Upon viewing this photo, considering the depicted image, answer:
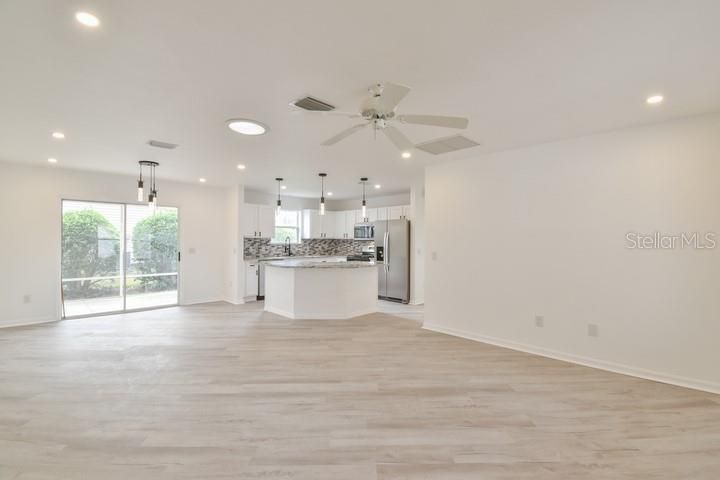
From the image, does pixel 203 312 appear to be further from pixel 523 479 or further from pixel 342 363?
pixel 523 479

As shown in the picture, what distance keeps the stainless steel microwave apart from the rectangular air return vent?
381cm

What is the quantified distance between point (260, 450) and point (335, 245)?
A: 23.5 ft

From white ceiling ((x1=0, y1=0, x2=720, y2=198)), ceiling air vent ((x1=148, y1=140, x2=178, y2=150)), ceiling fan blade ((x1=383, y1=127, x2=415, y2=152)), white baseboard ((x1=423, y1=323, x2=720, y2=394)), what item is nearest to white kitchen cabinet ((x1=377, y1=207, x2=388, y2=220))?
white baseboard ((x1=423, y1=323, x2=720, y2=394))

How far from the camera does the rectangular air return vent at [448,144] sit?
11.7ft

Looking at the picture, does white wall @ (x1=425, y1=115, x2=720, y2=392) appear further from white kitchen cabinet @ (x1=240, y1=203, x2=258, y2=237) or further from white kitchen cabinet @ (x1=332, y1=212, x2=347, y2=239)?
white kitchen cabinet @ (x1=240, y1=203, x2=258, y2=237)

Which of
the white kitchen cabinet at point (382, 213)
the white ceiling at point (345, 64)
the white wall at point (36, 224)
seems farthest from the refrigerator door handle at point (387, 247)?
the white wall at point (36, 224)

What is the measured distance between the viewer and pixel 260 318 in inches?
214

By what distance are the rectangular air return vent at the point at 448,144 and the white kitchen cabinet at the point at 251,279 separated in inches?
193

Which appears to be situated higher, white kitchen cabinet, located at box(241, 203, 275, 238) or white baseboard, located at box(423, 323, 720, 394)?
white kitchen cabinet, located at box(241, 203, 275, 238)

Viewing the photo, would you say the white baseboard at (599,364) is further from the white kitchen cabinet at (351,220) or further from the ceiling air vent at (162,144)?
the ceiling air vent at (162,144)

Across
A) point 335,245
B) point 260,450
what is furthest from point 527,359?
point 335,245

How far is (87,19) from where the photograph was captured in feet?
5.57

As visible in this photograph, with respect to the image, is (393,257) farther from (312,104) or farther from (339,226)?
(312,104)

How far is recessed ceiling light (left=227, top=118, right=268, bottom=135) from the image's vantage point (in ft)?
9.93
